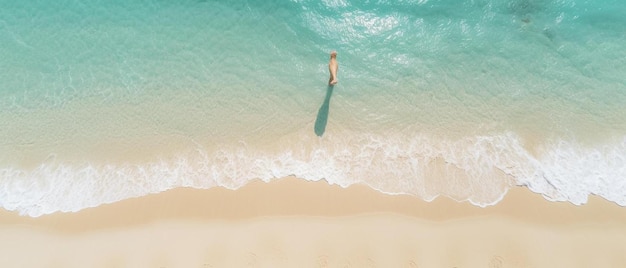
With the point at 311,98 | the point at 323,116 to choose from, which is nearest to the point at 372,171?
the point at 323,116

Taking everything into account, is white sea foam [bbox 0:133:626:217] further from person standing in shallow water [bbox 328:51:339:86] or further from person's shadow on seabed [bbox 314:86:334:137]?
person standing in shallow water [bbox 328:51:339:86]

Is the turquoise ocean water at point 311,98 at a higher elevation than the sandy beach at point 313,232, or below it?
higher

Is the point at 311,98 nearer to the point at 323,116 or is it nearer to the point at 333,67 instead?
the point at 323,116

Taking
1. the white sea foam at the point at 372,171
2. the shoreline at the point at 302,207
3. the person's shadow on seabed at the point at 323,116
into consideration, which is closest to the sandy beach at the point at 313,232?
the shoreline at the point at 302,207

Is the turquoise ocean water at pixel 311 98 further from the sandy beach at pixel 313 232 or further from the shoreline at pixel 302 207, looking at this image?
the sandy beach at pixel 313 232

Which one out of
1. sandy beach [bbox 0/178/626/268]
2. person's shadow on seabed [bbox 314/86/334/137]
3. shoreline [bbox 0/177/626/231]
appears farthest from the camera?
person's shadow on seabed [bbox 314/86/334/137]

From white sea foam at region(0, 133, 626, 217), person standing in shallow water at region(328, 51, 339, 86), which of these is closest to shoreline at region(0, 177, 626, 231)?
white sea foam at region(0, 133, 626, 217)
